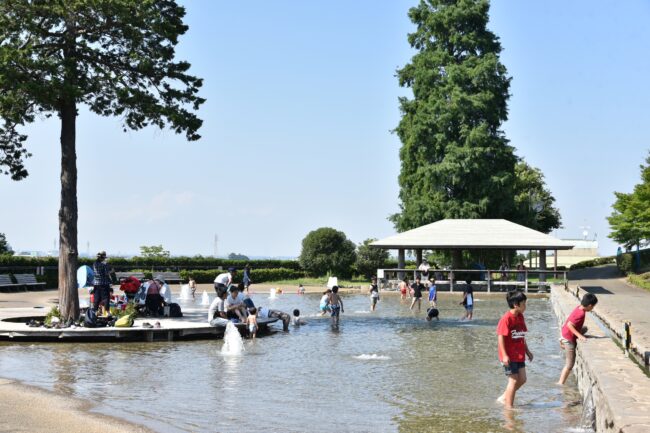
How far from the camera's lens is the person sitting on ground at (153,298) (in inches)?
1034

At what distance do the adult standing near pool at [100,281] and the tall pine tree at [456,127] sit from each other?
40.9 meters

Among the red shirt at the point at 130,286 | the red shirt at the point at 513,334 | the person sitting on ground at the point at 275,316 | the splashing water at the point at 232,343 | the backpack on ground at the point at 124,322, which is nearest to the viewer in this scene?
the red shirt at the point at 513,334

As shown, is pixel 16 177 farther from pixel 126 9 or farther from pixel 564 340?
pixel 564 340

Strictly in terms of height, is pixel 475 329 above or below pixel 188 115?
below

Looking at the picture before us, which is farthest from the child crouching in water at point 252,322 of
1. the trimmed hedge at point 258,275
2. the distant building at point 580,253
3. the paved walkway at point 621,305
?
the distant building at point 580,253

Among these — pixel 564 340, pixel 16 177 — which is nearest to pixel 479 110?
pixel 16 177

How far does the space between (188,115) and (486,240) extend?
100 feet

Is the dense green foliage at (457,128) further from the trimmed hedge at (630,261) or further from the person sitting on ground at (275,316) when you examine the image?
the person sitting on ground at (275,316)

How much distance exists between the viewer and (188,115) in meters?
24.0

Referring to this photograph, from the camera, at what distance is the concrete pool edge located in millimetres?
8766

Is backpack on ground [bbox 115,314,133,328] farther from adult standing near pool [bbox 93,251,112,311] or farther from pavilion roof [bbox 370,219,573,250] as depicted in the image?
pavilion roof [bbox 370,219,573,250]

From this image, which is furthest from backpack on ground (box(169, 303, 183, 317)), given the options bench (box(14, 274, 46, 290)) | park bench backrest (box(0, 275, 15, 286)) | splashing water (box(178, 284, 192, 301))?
bench (box(14, 274, 46, 290))

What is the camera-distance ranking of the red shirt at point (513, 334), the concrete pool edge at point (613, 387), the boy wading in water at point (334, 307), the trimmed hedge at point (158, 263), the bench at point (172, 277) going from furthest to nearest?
the bench at point (172, 277) → the trimmed hedge at point (158, 263) → the boy wading in water at point (334, 307) → the red shirt at point (513, 334) → the concrete pool edge at point (613, 387)

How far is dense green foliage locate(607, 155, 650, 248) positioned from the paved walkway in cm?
336
